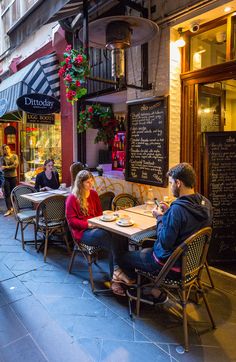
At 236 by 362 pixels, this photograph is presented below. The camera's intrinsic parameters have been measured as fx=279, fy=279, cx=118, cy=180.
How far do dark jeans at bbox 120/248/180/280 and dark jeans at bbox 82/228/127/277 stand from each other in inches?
7.2

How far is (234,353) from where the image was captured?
2432 mm

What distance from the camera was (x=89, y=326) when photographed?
2.80 meters

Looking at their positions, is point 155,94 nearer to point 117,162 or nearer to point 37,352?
point 117,162

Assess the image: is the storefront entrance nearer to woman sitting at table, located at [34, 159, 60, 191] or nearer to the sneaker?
the sneaker

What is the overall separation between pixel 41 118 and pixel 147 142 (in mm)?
Answer: 3554

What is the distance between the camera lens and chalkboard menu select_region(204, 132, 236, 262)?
3.92m

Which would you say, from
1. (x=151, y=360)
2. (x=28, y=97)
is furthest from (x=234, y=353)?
(x=28, y=97)

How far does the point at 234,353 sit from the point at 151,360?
0.74 metres

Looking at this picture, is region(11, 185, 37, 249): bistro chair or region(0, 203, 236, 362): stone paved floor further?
region(11, 185, 37, 249): bistro chair

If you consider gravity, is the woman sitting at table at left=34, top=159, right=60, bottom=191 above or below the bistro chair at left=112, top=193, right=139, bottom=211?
above

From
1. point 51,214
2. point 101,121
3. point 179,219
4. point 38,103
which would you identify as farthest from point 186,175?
point 38,103

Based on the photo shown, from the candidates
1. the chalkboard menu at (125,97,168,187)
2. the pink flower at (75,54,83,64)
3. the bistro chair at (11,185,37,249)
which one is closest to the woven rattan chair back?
the bistro chair at (11,185,37,249)

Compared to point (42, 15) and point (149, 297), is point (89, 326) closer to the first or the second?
point (149, 297)

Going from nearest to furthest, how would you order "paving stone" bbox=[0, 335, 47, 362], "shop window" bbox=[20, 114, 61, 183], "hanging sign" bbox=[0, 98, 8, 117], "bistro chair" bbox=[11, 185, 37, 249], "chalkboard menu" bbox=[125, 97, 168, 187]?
"paving stone" bbox=[0, 335, 47, 362]
"chalkboard menu" bbox=[125, 97, 168, 187]
"bistro chair" bbox=[11, 185, 37, 249]
"hanging sign" bbox=[0, 98, 8, 117]
"shop window" bbox=[20, 114, 61, 183]
